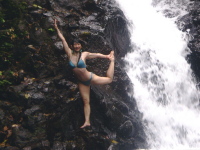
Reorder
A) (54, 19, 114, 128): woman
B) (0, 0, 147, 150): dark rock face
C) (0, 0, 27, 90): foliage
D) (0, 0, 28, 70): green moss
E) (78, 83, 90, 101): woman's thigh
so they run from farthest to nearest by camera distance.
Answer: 1. (0, 0, 28, 70): green moss
2. (0, 0, 27, 90): foliage
3. (78, 83, 90, 101): woman's thigh
4. (0, 0, 147, 150): dark rock face
5. (54, 19, 114, 128): woman

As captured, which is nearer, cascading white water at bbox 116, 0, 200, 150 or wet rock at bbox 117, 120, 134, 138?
wet rock at bbox 117, 120, 134, 138

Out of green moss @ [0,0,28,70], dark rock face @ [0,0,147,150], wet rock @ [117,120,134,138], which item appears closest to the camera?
dark rock face @ [0,0,147,150]

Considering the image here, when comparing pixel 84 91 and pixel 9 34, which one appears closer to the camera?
pixel 84 91

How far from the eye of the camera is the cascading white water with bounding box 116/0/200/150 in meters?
8.74

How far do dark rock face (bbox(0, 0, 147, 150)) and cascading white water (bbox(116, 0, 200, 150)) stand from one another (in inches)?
47.1

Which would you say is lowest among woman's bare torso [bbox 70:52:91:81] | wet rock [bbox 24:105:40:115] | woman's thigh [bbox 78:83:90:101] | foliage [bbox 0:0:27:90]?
wet rock [bbox 24:105:40:115]

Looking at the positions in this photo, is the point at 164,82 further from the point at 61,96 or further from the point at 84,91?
the point at 61,96

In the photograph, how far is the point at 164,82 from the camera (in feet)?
33.9

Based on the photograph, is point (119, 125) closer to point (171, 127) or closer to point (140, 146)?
point (140, 146)

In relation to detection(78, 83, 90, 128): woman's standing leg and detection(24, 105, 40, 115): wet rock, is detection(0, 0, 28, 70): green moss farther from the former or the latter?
detection(78, 83, 90, 128): woman's standing leg

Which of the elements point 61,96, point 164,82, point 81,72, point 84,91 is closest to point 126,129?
point 84,91

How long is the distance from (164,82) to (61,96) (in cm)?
644

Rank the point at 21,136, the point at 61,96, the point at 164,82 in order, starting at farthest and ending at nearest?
1. the point at 164,82
2. the point at 61,96
3. the point at 21,136

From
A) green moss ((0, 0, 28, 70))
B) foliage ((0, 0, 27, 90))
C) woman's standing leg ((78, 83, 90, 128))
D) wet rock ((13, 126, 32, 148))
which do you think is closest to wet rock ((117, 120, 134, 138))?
woman's standing leg ((78, 83, 90, 128))
